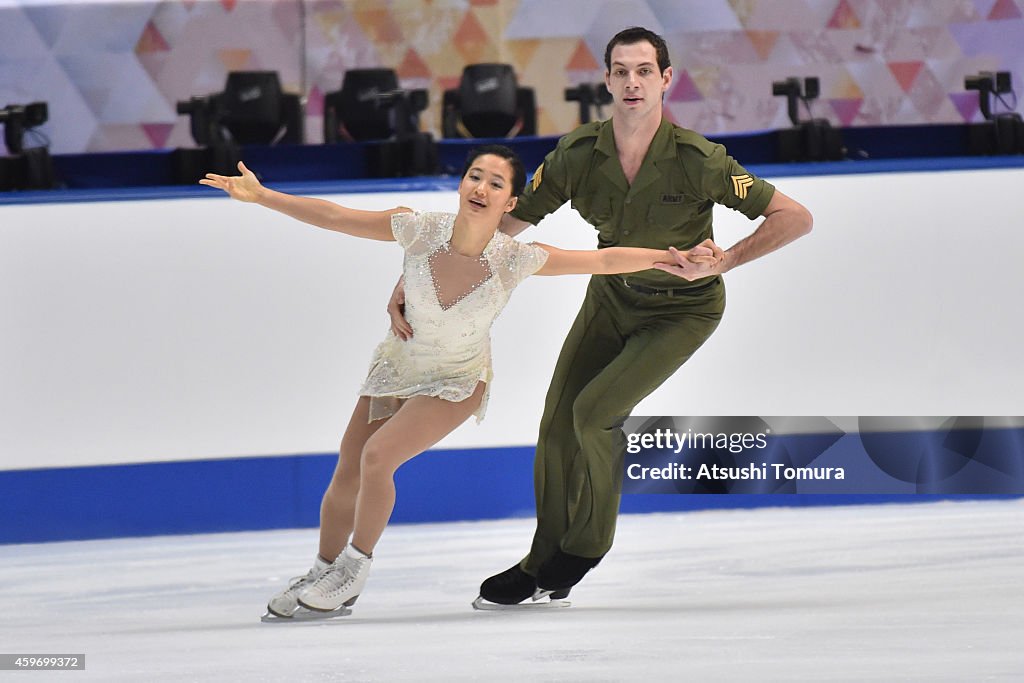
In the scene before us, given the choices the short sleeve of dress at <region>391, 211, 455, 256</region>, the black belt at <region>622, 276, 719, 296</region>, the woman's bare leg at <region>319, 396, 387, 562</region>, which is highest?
the short sleeve of dress at <region>391, 211, 455, 256</region>

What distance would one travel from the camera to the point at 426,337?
3.21 metres

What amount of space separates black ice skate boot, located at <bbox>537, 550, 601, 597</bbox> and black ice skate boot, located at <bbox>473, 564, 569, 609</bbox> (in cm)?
3

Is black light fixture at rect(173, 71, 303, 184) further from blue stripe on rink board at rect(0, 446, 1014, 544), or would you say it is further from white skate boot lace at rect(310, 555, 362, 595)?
white skate boot lace at rect(310, 555, 362, 595)

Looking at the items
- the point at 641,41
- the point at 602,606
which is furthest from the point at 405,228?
the point at 602,606

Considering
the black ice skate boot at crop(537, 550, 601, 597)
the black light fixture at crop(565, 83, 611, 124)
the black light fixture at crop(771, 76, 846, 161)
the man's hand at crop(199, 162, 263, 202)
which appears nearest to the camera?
the man's hand at crop(199, 162, 263, 202)

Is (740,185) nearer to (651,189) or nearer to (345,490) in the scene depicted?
(651,189)

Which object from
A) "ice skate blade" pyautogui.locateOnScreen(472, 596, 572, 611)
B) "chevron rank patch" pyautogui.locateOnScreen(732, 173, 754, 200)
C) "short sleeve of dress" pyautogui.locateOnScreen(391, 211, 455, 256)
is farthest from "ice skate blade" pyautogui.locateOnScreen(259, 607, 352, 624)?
"chevron rank patch" pyautogui.locateOnScreen(732, 173, 754, 200)

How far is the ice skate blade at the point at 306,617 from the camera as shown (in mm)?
3197

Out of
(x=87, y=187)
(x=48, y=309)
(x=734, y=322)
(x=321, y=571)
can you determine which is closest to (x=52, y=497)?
(x=48, y=309)

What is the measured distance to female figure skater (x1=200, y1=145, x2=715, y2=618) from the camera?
10.3 feet

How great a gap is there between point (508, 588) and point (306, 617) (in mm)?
504

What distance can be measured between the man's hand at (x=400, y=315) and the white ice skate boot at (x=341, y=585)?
0.52m

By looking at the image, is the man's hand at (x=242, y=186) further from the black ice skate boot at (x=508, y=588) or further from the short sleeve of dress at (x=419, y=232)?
the black ice skate boot at (x=508, y=588)

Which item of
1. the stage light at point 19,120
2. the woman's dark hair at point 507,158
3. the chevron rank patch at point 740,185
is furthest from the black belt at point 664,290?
the stage light at point 19,120
